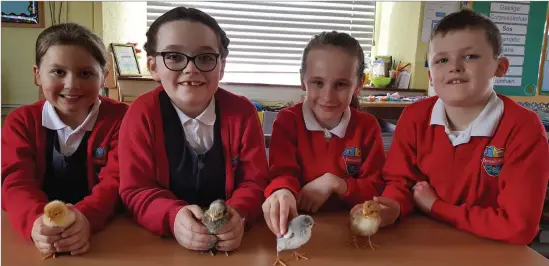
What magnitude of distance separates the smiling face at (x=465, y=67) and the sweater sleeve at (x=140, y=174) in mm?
664

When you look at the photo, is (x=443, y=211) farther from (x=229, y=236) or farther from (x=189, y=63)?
(x=189, y=63)

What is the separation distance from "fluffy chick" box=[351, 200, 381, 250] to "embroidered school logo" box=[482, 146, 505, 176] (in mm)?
352

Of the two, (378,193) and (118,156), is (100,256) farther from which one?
(378,193)

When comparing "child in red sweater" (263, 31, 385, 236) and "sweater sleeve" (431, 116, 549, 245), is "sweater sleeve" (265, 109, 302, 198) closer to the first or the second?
"child in red sweater" (263, 31, 385, 236)

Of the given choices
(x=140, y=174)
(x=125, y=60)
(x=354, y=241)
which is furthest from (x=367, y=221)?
(x=125, y=60)

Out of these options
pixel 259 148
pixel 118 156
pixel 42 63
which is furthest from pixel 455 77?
pixel 42 63

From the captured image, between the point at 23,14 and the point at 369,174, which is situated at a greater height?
the point at 23,14

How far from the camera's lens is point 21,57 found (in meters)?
2.66

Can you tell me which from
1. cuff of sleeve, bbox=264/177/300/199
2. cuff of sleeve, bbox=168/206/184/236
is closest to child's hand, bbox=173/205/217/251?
cuff of sleeve, bbox=168/206/184/236

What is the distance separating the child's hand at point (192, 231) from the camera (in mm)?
737

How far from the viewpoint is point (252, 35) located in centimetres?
320

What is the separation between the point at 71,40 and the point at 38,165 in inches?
12.5

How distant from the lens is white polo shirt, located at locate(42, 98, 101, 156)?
1.02 meters

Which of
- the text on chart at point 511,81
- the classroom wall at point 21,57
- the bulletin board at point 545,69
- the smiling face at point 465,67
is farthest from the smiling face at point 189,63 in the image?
the bulletin board at point 545,69
